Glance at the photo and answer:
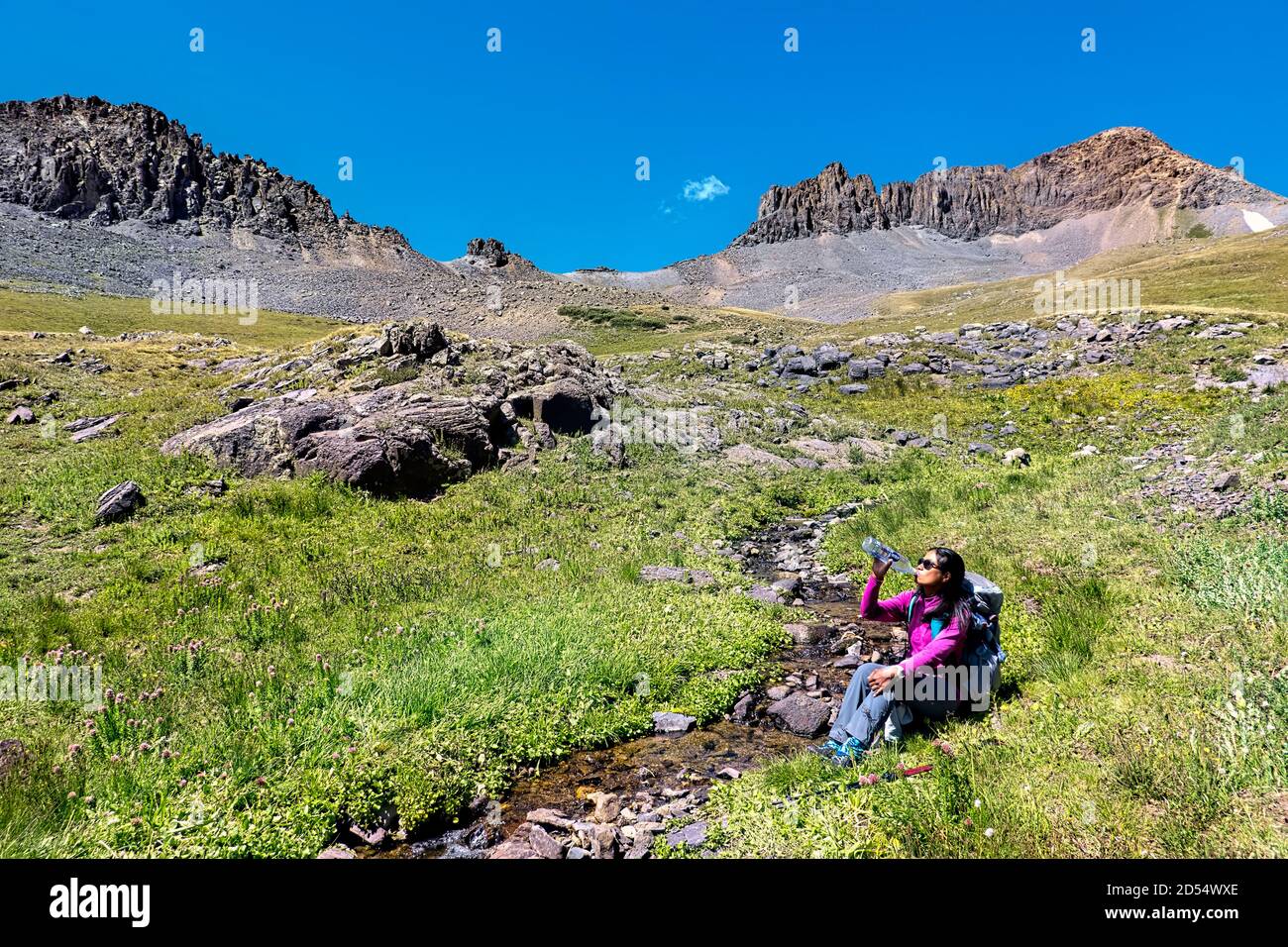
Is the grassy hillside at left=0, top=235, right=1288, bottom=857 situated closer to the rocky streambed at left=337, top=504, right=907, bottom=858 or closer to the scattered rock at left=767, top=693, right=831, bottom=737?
the rocky streambed at left=337, top=504, right=907, bottom=858

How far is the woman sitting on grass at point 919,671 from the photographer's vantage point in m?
5.98

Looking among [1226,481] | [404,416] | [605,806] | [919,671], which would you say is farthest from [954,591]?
[404,416]

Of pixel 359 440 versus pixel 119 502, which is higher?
pixel 359 440

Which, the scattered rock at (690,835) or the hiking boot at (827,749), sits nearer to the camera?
the scattered rock at (690,835)

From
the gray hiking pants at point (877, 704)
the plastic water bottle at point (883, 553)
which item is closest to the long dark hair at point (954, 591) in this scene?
the plastic water bottle at point (883, 553)

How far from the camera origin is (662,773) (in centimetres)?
645

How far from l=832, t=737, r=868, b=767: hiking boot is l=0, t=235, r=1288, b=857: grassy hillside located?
0.25 metres

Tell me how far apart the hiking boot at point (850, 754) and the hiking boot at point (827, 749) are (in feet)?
0.24

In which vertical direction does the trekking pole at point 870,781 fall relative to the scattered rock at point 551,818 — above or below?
above

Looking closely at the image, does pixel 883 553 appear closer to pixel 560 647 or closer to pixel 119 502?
pixel 560 647

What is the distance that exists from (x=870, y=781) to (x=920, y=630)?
1.74 m

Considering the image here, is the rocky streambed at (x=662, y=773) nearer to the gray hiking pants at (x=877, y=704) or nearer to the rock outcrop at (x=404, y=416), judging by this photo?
the gray hiking pants at (x=877, y=704)

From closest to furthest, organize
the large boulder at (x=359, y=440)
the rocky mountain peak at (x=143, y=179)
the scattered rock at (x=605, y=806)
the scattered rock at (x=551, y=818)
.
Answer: the scattered rock at (x=551, y=818) < the scattered rock at (x=605, y=806) < the large boulder at (x=359, y=440) < the rocky mountain peak at (x=143, y=179)

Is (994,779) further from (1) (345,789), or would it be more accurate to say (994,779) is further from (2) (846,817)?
(1) (345,789)
